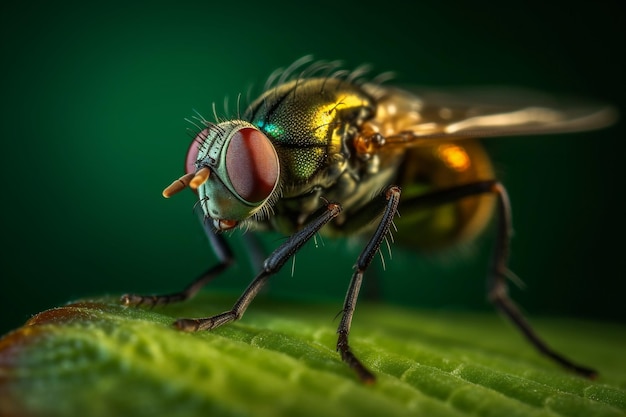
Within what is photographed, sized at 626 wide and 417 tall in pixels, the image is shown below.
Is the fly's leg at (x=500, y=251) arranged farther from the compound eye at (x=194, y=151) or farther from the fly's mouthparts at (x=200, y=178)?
the fly's mouthparts at (x=200, y=178)

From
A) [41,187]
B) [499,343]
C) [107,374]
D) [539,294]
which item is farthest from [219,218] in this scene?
[539,294]

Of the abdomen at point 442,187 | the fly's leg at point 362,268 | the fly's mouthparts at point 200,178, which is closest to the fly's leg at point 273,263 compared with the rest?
the fly's leg at point 362,268

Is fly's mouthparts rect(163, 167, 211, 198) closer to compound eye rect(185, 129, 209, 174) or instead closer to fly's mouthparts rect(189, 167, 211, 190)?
fly's mouthparts rect(189, 167, 211, 190)

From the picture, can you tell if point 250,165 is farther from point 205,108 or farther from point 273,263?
point 205,108

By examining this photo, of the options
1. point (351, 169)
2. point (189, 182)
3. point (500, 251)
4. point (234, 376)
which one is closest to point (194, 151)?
point (189, 182)

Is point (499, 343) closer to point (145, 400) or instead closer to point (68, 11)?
point (145, 400)

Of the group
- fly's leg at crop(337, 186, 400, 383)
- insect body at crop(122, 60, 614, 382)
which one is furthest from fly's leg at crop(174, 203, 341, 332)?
fly's leg at crop(337, 186, 400, 383)
